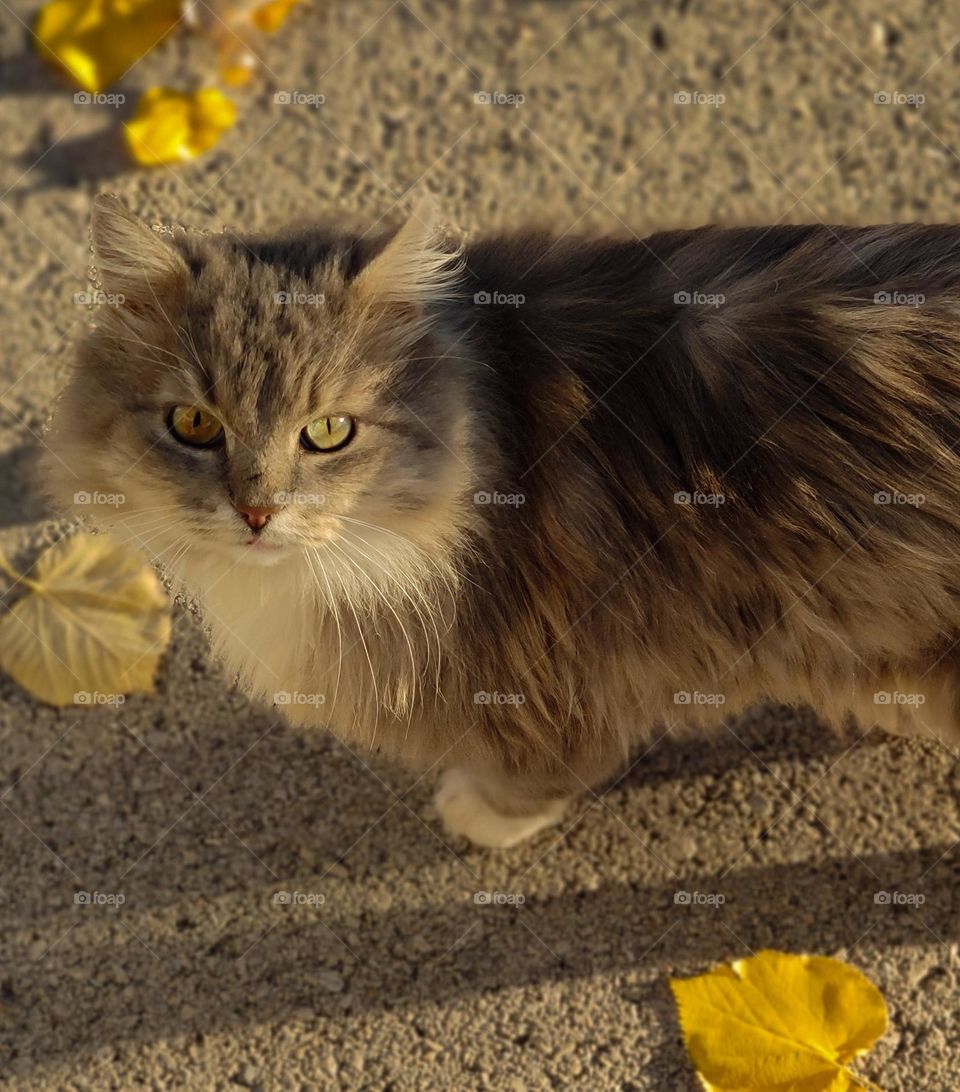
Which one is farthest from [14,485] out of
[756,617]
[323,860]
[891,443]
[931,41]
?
[931,41]

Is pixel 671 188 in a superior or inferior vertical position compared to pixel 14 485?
superior

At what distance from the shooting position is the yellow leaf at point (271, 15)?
4020 mm

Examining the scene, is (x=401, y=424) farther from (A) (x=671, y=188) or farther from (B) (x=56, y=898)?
(A) (x=671, y=188)

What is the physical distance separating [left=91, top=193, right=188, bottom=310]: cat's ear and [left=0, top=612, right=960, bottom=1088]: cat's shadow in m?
1.34

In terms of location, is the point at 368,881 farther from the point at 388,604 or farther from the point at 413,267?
the point at 413,267

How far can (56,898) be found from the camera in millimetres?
2873

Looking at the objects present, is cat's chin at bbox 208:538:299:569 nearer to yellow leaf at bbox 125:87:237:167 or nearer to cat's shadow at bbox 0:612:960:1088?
cat's shadow at bbox 0:612:960:1088

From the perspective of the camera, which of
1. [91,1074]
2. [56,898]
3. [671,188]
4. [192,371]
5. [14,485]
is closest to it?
[192,371]

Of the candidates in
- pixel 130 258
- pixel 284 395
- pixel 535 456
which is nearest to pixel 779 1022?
pixel 535 456

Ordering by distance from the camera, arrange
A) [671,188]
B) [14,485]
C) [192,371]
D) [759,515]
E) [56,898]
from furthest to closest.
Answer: [671,188]
[14,485]
[56,898]
[759,515]
[192,371]

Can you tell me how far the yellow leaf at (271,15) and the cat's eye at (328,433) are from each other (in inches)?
102

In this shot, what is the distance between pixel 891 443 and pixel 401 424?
0.90 m

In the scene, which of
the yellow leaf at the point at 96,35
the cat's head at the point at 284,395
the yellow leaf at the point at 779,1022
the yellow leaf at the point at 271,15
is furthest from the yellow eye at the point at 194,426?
the yellow leaf at the point at 271,15

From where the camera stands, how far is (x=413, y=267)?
2066 millimetres
